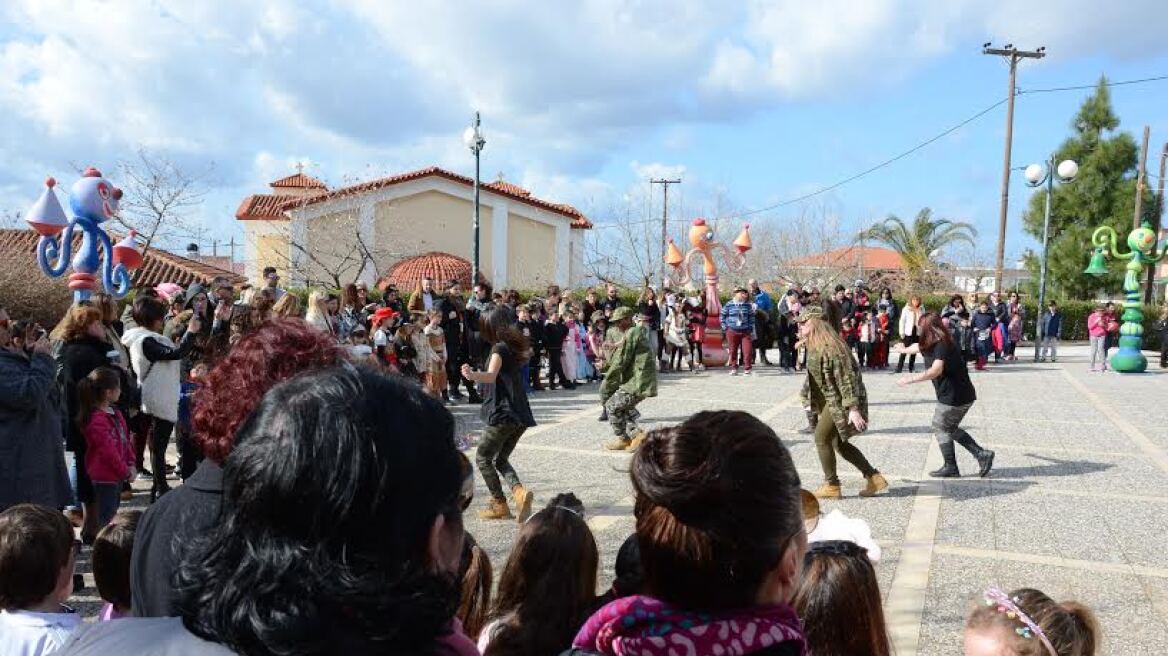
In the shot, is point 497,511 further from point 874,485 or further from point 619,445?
point 874,485

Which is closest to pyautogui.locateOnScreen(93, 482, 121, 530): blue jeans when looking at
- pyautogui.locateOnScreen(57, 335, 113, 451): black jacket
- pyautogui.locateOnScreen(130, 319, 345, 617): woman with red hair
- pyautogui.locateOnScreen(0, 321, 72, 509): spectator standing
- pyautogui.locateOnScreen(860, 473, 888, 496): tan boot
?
pyautogui.locateOnScreen(57, 335, 113, 451): black jacket

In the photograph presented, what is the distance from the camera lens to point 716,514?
1479 millimetres

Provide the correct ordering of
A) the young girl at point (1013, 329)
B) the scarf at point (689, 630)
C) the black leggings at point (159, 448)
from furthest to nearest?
the young girl at point (1013, 329) < the black leggings at point (159, 448) < the scarf at point (689, 630)

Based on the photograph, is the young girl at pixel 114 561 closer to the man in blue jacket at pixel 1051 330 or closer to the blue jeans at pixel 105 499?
the blue jeans at pixel 105 499

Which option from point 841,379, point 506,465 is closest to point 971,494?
point 841,379

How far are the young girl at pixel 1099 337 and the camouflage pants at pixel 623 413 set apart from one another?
1468 cm

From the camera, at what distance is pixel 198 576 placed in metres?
1.11

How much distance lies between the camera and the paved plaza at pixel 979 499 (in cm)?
471

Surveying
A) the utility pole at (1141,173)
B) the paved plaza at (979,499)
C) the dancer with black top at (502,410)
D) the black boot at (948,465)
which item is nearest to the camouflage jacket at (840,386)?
the paved plaza at (979,499)

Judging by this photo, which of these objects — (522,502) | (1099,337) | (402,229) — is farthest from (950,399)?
(402,229)

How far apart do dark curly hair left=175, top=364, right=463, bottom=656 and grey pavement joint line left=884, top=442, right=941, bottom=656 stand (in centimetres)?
326

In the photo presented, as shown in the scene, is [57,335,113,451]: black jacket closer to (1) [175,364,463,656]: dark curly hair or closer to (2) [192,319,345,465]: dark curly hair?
(2) [192,319,345,465]: dark curly hair

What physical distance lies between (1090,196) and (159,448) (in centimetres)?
4139

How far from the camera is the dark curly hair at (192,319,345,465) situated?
1.77 m
